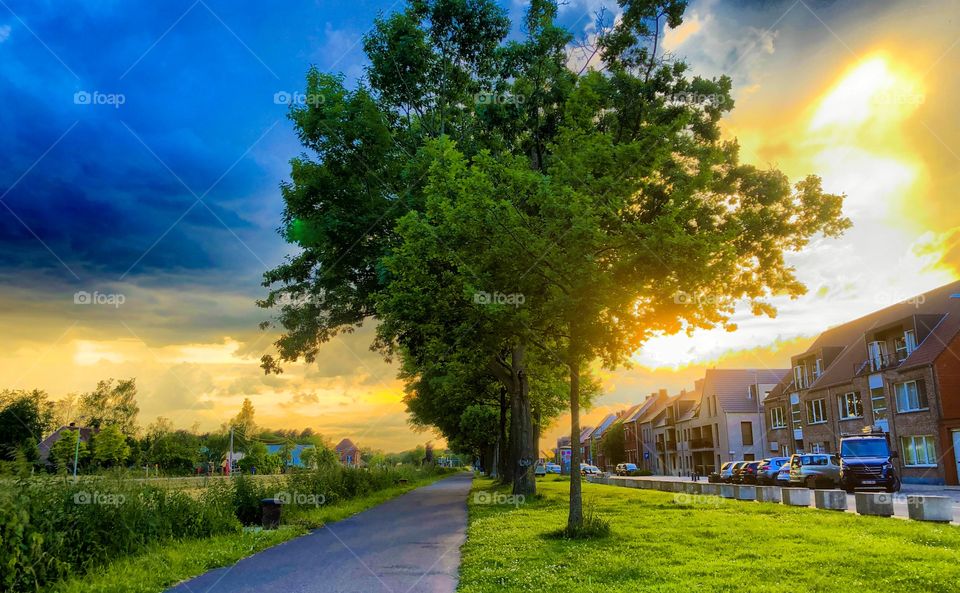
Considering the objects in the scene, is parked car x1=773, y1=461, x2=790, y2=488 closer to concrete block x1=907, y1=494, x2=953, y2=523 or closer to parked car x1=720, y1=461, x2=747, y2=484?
parked car x1=720, y1=461, x2=747, y2=484

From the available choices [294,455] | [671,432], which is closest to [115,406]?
[294,455]

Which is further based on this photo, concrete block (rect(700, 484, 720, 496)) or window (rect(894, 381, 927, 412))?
window (rect(894, 381, 927, 412))

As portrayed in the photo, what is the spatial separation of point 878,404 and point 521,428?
1054 inches

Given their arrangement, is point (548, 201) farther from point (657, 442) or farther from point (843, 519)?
point (657, 442)

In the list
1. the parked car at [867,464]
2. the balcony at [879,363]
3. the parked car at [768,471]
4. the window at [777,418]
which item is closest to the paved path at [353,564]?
the parked car at [867,464]

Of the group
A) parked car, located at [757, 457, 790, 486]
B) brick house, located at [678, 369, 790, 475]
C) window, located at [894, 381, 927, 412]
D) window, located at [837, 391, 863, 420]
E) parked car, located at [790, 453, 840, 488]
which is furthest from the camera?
brick house, located at [678, 369, 790, 475]

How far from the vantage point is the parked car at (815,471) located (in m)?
31.3

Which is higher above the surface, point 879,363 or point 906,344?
point 906,344

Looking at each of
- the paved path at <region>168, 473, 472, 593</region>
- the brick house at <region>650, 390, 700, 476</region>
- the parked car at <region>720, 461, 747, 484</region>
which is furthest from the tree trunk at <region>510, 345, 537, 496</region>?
the brick house at <region>650, 390, 700, 476</region>

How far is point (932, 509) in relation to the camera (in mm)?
13938

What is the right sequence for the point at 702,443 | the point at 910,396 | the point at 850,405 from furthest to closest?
the point at 702,443 < the point at 850,405 < the point at 910,396

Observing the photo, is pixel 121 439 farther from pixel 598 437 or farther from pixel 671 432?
pixel 598 437

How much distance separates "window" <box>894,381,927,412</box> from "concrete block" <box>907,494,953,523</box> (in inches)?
1024

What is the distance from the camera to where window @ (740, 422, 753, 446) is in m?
65.5
